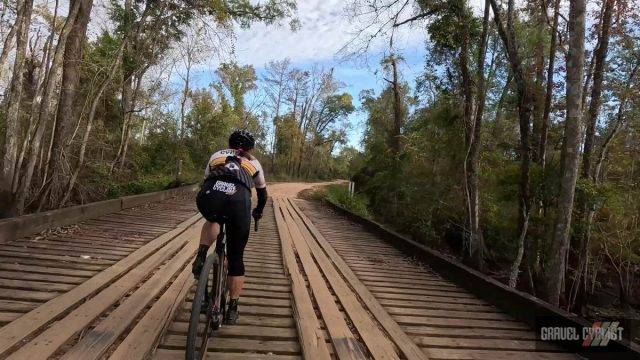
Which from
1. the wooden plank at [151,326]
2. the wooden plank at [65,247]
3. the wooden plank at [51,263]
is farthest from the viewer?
the wooden plank at [65,247]

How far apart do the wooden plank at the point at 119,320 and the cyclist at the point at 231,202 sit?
819 millimetres

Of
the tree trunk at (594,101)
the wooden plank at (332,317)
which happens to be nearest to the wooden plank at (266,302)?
the wooden plank at (332,317)

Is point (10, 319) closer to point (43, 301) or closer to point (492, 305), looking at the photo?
point (43, 301)

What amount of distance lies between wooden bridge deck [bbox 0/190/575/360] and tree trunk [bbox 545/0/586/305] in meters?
1.69

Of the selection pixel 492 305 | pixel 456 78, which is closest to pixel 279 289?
pixel 492 305

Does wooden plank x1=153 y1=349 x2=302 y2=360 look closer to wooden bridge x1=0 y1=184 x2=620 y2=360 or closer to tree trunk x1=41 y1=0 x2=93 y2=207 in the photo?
wooden bridge x1=0 y1=184 x2=620 y2=360

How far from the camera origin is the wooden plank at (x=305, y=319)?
10.7 ft

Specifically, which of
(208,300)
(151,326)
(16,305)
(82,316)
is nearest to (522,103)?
(208,300)

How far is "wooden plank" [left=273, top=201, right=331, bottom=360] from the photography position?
3.27 meters

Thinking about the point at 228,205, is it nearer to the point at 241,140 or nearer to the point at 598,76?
the point at 241,140

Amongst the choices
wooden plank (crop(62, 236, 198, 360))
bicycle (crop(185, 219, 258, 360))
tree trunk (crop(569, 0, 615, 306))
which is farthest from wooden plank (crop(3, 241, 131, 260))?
tree trunk (crop(569, 0, 615, 306))

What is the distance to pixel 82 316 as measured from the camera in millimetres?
3457

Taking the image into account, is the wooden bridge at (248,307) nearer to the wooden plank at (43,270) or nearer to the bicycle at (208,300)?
the wooden plank at (43,270)

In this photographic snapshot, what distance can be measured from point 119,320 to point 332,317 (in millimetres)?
1848
